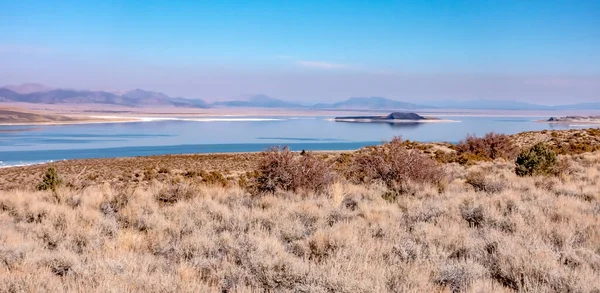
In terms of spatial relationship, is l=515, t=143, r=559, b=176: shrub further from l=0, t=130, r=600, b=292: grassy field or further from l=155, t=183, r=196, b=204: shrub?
l=155, t=183, r=196, b=204: shrub

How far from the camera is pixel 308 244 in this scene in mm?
6047

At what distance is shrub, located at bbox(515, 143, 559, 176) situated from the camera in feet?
48.5

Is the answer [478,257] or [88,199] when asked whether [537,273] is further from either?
[88,199]

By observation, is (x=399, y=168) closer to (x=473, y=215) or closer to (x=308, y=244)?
(x=473, y=215)

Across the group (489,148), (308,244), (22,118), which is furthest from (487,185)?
(22,118)

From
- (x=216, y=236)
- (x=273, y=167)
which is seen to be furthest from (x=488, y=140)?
(x=216, y=236)

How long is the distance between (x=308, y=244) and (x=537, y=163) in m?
11.3

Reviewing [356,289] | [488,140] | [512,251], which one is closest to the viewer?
[356,289]

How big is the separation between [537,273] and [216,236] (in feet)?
12.4

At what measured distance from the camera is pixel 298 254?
5.84 m

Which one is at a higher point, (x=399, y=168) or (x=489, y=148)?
(x=399, y=168)

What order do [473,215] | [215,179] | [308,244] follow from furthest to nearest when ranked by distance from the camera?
1. [215,179]
2. [473,215]
3. [308,244]

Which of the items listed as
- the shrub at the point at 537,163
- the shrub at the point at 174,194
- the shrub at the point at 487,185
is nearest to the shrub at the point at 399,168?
the shrub at the point at 487,185

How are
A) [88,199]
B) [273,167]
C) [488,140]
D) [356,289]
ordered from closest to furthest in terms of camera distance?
[356,289] < [88,199] < [273,167] < [488,140]
